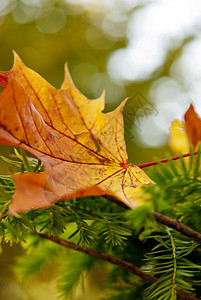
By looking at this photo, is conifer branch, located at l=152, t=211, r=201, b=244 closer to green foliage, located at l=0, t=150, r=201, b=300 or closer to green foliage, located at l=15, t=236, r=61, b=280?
green foliage, located at l=0, t=150, r=201, b=300

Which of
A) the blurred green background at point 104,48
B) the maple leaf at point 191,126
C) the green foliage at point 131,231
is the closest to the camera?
the green foliage at point 131,231

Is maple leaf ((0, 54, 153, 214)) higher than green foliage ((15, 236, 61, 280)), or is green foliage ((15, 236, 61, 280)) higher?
maple leaf ((0, 54, 153, 214))

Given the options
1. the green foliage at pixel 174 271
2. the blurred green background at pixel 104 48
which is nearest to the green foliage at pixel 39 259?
the green foliage at pixel 174 271

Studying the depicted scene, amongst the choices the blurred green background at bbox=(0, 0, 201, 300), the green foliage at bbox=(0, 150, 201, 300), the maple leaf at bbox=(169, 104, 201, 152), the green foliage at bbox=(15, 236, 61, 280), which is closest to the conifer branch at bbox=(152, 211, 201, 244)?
the green foliage at bbox=(0, 150, 201, 300)

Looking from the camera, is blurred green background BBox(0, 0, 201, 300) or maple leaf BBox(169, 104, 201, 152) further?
blurred green background BBox(0, 0, 201, 300)

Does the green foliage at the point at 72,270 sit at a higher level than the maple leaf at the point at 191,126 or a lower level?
lower

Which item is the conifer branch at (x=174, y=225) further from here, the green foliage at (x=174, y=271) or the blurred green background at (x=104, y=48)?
the blurred green background at (x=104, y=48)

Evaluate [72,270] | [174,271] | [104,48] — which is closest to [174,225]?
[174,271]

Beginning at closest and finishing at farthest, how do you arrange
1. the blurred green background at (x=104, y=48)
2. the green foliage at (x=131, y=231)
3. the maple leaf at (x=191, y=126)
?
the green foliage at (x=131, y=231) < the maple leaf at (x=191, y=126) < the blurred green background at (x=104, y=48)

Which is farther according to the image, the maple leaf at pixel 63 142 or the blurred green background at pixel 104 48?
the blurred green background at pixel 104 48
